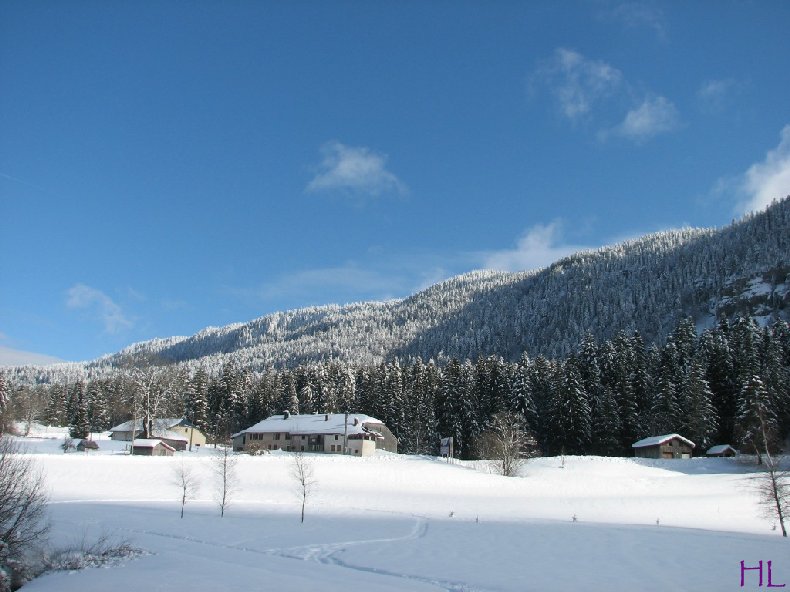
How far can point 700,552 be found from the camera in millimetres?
31703

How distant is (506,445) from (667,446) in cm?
2162

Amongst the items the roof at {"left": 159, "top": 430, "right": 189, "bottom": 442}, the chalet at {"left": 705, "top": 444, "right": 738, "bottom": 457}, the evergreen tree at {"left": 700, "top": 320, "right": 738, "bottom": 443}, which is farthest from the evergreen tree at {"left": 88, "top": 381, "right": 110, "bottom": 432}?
the evergreen tree at {"left": 700, "top": 320, "right": 738, "bottom": 443}

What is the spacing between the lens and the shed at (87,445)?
84750 mm

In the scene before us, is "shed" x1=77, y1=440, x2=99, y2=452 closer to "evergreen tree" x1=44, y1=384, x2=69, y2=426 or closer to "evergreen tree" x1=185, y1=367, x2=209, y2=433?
"evergreen tree" x1=185, y1=367, x2=209, y2=433

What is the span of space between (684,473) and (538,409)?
25688 millimetres

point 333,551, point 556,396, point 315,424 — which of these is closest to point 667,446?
point 556,396

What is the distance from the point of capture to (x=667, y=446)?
76000 mm

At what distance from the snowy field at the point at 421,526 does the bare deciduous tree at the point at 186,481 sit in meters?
0.97

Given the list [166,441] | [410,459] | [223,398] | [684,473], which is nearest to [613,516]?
[684,473]

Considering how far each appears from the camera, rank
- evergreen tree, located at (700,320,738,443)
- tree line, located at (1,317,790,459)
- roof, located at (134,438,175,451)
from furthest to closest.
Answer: roof, located at (134,438,175,451)
evergreen tree, located at (700,320,738,443)
tree line, located at (1,317,790,459)

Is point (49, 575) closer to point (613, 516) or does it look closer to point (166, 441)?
point (613, 516)

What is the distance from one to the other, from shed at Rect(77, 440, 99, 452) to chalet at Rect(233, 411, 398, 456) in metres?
20.9

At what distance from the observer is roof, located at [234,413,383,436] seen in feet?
295

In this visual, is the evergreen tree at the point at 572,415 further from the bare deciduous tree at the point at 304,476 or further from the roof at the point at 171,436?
the roof at the point at 171,436
